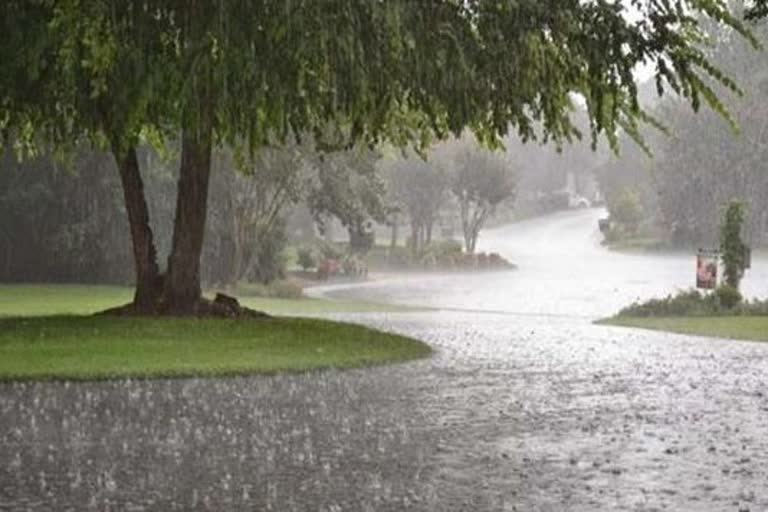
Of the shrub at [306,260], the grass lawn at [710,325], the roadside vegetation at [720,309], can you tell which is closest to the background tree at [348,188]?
the shrub at [306,260]

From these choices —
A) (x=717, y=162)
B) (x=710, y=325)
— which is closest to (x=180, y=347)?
(x=710, y=325)

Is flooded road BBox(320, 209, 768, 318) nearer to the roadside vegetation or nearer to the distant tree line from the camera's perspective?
the roadside vegetation

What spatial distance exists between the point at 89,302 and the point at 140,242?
13527 millimetres

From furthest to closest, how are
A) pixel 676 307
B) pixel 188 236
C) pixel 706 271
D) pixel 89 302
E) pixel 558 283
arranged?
pixel 558 283
pixel 89 302
pixel 706 271
pixel 676 307
pixel 188 236

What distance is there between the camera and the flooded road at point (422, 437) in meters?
7.21

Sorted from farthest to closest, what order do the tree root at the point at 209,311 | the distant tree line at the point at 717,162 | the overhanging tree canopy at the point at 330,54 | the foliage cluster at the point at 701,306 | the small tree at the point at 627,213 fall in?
the small tree at the point at 627,213 < the distant tree line at the point at 717,162 < the foliage cluster at the point at 701,306 < the tree root at the point at 209,311 < the overhanging tree canopy at the point at 330,54

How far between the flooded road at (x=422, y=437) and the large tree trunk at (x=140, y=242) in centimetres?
679

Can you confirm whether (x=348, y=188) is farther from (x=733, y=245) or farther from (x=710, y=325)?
(x=710, y=325)

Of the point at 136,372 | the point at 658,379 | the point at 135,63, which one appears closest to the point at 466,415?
the point at 658,379

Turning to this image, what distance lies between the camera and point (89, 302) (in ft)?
111

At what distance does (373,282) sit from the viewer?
47.7m

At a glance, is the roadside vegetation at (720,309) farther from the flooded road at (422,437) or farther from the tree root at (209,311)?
the tree root at (209,311)

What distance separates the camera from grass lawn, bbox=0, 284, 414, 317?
3052 centimetres

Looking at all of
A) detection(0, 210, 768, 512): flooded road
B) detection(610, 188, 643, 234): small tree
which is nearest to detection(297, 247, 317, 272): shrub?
detection(0, 210, 768, 512): flooded road
